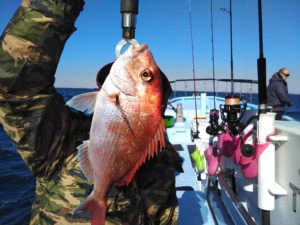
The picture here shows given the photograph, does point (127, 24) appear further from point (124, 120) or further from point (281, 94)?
point (281, 94)

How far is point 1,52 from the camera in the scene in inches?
61.9

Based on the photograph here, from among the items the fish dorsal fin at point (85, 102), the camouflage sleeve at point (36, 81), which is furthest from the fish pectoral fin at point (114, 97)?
the camouflage sleeve at point (36, 81)

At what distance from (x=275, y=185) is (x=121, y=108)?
5.43 feet

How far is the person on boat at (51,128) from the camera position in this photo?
61.7 inches

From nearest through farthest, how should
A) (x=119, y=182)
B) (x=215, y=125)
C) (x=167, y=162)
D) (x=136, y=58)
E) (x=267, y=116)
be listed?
(x=136, y=58) → (x=119, y=182) → (x=167, y=162) → (x=267, y=116) → (x=215, y=125)

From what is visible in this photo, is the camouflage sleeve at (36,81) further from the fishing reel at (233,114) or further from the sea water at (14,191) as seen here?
the sea water at (14,191)

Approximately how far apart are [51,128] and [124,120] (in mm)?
452

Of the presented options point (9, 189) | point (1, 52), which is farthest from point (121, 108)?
point (9, 189)

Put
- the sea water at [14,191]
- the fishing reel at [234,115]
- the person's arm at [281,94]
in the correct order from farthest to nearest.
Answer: the person's arm at [281,94], the sea water at [14,191], the fishing reel at [234,115]

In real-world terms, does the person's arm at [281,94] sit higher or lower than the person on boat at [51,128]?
higher

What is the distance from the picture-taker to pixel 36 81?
5.38 feet

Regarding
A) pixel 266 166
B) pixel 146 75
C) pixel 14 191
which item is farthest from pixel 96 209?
pixel 14 191

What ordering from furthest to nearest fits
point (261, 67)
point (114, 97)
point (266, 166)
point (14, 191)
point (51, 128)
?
point (14, 191), point (261, 67), point (266, 166), point (51, 128), point (114, 97)

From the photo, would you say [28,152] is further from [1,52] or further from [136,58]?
[136,58]
